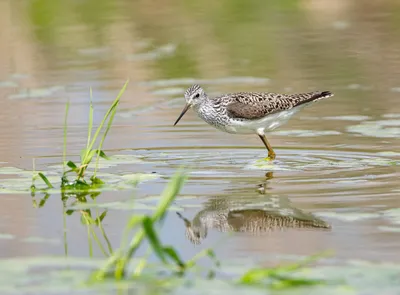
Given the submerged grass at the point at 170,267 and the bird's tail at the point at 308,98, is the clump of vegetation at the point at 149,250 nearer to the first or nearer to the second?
the submerged grass at the point at 170,267

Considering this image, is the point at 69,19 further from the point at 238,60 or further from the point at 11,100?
the point at 11,100

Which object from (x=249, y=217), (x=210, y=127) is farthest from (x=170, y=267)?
(x=210, y=127)

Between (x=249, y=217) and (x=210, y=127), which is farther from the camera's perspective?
(x=210, y=127)

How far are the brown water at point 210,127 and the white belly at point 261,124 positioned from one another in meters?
0.23

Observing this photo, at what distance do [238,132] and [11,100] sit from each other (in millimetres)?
4645

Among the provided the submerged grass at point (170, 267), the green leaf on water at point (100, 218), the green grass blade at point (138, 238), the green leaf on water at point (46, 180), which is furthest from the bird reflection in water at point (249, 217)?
the green leaf on water at point (46, 180)

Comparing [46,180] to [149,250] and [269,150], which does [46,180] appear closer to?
[269,150]

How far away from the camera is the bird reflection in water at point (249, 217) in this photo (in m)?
→ 8.26

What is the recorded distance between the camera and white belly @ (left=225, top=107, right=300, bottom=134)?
40.8 feet

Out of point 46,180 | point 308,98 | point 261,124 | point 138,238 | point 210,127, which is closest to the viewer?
point 138,238

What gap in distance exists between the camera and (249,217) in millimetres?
8719

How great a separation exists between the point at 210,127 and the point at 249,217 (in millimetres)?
5219

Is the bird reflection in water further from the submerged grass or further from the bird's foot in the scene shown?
the bird's foot

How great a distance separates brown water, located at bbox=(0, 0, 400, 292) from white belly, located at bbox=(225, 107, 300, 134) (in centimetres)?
23
